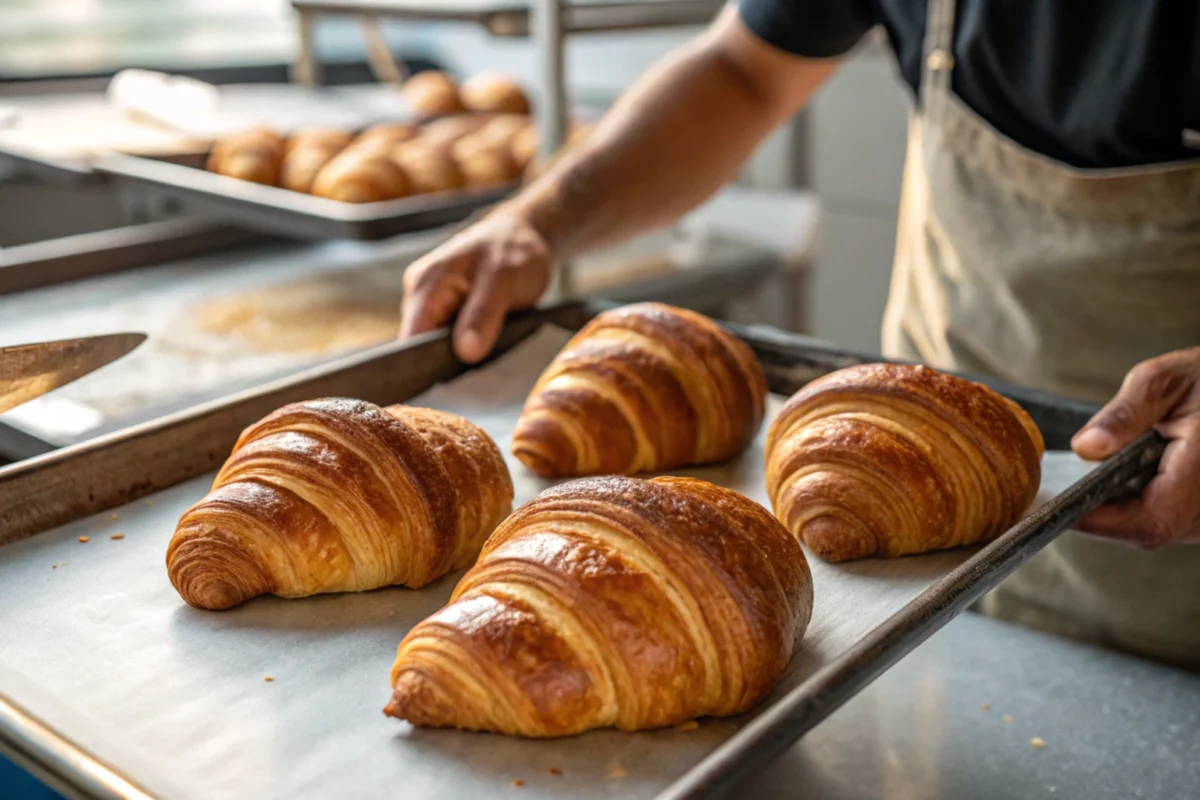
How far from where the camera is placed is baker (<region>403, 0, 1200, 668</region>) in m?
1.55

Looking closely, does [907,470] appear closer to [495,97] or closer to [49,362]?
[49,362]

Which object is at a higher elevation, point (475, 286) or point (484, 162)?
point (475, 286)

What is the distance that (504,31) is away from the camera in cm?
242

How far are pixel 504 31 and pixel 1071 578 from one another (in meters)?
1.50

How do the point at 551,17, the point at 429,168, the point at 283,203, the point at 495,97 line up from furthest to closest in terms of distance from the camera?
1. the point at 495,97
2. the point at 429,168
3. the point at 283,203
4. the point at 551,17

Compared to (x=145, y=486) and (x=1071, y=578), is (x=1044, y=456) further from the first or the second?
(x=145, y=486)

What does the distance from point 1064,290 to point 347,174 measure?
155 centimetres

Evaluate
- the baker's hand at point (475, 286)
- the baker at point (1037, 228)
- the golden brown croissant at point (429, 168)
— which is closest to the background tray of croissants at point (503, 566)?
the baker's hand at point (475, 286)

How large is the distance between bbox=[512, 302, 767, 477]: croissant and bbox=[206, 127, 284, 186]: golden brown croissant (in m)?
1.43

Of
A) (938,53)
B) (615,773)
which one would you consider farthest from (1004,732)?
(938,53)

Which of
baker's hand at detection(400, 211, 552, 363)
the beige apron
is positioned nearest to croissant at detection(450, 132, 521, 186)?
baker's hand at detection(400, 211, 552, 363)

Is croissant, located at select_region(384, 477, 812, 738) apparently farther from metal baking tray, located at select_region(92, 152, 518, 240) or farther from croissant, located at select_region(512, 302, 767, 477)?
metal baking tray, located at select_region(92, 152, 518, 240)

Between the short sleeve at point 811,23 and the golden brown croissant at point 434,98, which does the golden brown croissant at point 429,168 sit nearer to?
the golden brown croissant at point 434,98

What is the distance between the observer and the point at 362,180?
8.51 ft
